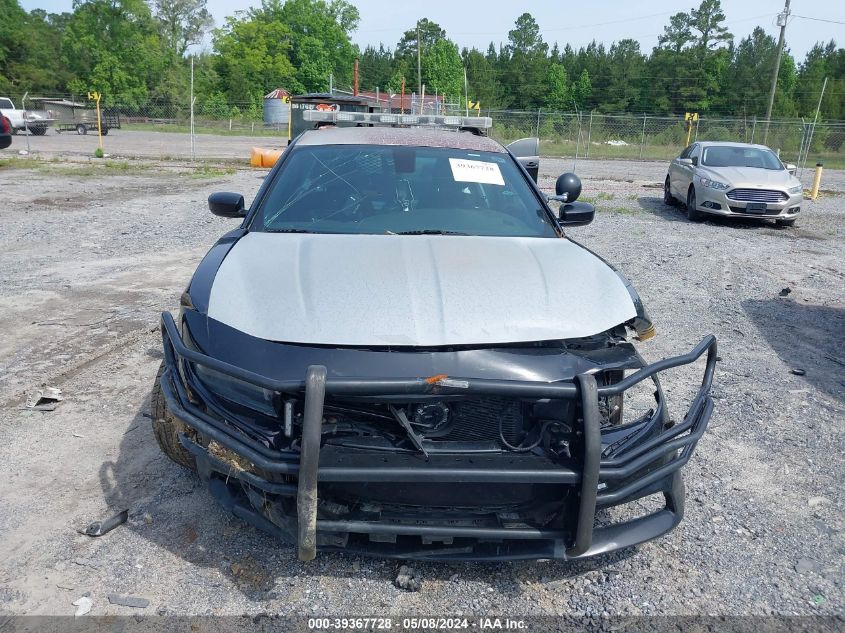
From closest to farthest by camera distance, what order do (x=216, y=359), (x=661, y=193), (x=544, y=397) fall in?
(x=544, y=397), (x=216, y=359), (x=661, y=193)

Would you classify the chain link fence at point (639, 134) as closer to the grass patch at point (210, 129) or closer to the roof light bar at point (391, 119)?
the grass patch at point (210, 129)

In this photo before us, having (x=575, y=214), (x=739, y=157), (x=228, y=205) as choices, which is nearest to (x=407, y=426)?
(x=228, y=205)

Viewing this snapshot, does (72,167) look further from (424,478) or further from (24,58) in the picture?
(24,58)

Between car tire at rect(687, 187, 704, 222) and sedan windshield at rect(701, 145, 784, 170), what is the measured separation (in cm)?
77

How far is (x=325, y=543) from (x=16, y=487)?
5.99 feet

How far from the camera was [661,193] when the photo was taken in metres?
18.1

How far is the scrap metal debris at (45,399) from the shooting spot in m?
4.17

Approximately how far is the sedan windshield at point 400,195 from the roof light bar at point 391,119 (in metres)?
1.38

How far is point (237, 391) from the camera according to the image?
2.54 metres

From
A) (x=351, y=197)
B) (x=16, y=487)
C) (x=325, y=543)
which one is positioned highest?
(x=351, y=197)

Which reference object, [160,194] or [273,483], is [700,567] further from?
[160,194]

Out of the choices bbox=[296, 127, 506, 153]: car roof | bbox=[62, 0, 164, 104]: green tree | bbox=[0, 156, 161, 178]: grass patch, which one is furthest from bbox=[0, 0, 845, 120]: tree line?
bbox=[296, 127, 506, 153]: car roof

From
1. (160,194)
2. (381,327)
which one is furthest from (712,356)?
(160,194)

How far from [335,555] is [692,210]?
1189cm
